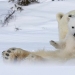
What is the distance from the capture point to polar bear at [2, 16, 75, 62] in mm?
2188

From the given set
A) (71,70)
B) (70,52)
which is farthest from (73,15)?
(71,70)

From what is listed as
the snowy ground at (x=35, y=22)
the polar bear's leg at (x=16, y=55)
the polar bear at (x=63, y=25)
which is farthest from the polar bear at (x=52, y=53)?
the snowy ground at (x=35, y=22)

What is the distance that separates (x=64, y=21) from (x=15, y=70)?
1.75m

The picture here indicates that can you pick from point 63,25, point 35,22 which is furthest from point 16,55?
point 35,22

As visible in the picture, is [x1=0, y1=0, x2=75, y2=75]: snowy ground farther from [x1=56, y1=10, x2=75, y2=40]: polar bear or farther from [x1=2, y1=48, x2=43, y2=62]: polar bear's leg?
[x1=2, y1=48, x2=43, y2=62]: polar bear's leg

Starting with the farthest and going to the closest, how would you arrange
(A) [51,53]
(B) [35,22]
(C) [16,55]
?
(B) [35,22] → (A) [51,53] → (C) [16,55]

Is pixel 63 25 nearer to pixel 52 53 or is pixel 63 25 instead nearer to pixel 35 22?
pixel 52 53

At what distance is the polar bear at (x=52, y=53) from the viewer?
7.18 feet

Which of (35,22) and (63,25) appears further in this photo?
(35,22)

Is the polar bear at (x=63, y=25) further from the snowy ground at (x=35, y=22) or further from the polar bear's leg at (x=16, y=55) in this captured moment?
the snowy ground at (x=35, y=22)

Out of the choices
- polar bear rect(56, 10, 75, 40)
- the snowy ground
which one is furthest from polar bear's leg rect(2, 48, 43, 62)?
the snowy ground

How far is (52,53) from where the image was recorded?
2430 millimetres

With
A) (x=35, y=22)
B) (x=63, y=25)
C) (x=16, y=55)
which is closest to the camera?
(x=16, y=55)

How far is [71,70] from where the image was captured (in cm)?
146
